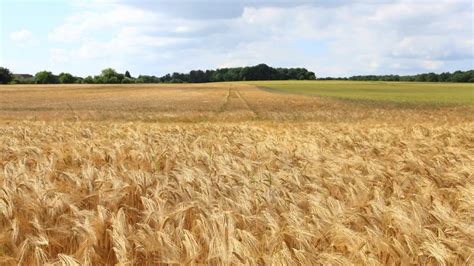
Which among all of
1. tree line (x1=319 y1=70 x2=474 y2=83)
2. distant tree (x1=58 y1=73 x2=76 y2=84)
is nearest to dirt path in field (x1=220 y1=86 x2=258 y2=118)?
distant tree (x1=58 y1=73 x2=76 y2=84)

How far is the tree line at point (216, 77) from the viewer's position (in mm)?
136500

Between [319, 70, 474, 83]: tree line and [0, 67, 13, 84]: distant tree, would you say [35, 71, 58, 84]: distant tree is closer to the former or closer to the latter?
[0, 67, 13, 84]: distant tree

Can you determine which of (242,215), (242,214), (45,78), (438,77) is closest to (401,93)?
(242,214)

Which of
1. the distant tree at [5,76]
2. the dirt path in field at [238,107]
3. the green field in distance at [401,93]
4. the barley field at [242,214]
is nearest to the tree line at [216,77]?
the distant tree at [5,76]

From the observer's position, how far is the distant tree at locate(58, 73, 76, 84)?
138125mm

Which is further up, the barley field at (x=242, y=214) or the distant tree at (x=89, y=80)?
the barley field at (x=242, y=214)

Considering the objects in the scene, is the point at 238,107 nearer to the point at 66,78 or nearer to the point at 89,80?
the point at 66,78

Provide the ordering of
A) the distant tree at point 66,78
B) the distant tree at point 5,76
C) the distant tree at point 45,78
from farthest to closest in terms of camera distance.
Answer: the distant tree at point 66,78 → the distant tree at point 45,78 → the distant tree at point 5,76

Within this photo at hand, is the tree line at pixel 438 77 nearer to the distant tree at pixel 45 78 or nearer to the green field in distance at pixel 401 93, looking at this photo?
the green field in distance at pixel 401 93

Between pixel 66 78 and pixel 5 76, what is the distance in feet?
54.5

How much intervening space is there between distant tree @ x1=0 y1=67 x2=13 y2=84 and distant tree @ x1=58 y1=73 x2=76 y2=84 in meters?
13.6

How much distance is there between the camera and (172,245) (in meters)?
2.64

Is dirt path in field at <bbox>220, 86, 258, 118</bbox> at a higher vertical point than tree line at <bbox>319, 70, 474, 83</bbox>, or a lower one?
higher

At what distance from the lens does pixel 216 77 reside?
604 ft
